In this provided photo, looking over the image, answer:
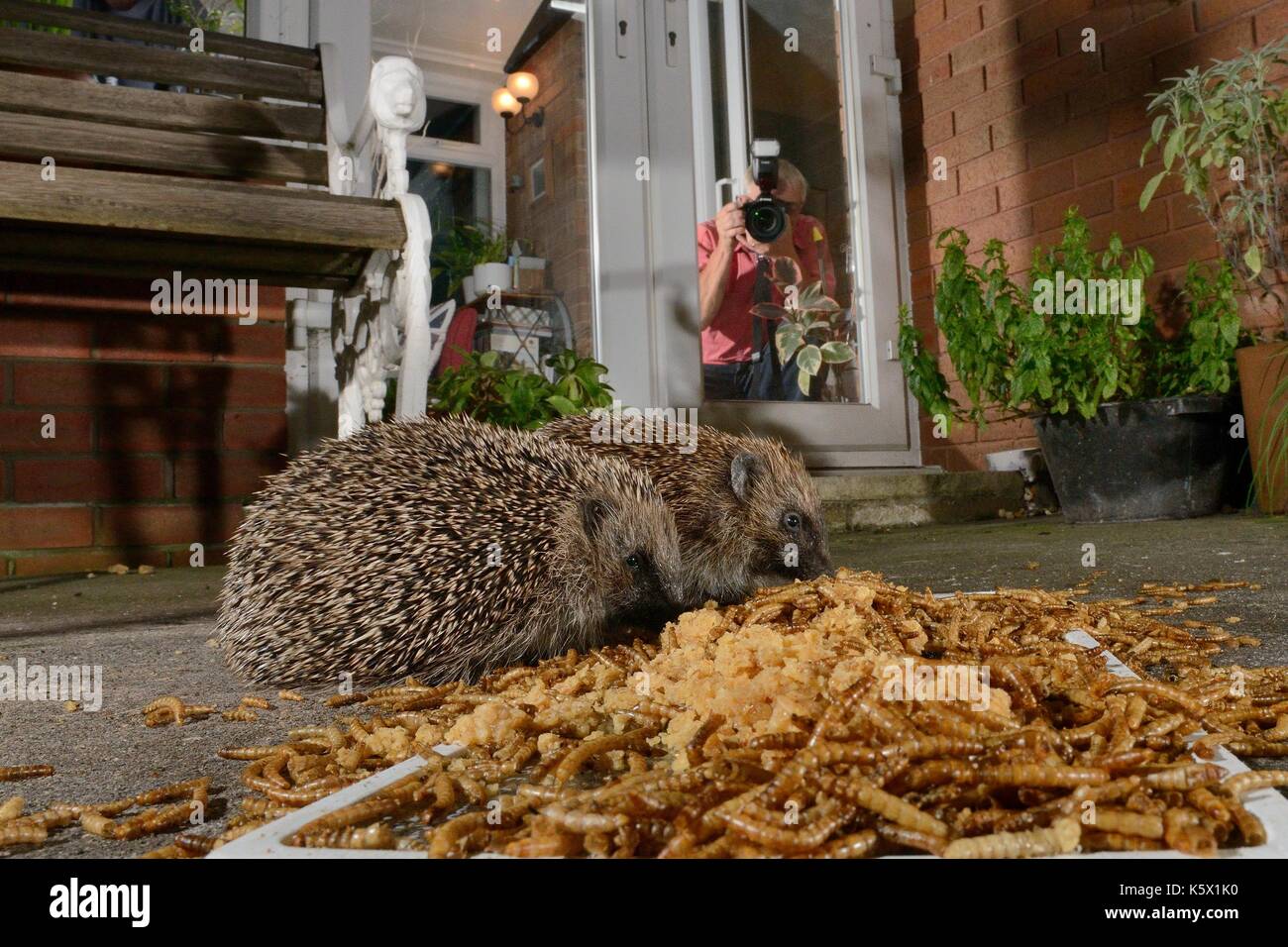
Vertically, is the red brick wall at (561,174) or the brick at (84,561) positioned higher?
the red brick wall at (561,174)

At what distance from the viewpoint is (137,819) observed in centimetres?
113

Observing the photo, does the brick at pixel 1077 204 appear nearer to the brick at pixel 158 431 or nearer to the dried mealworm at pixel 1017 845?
the brick at pixel 158 431

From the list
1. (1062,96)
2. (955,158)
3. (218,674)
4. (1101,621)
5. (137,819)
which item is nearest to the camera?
(137,819)

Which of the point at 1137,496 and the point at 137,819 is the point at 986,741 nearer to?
the point at 137,819

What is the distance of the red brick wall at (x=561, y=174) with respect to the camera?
17.0ft

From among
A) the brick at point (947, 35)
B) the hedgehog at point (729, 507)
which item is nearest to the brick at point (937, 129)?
the brick at point (947, 35)

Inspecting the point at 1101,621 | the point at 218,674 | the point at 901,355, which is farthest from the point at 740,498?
the point at 901,355

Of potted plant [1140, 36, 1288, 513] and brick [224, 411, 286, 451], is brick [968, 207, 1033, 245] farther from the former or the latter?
brick [224, 411, 286, 451]

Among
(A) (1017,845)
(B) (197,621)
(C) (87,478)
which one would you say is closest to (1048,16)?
(B) (197,621)

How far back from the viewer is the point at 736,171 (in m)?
5.68

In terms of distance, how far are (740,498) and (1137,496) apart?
241 centimetres

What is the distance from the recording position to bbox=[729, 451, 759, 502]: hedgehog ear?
324 centimetres

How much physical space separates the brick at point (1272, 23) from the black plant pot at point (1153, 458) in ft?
5.97

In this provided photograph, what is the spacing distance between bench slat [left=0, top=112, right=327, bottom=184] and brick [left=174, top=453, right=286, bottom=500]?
1.30 m
